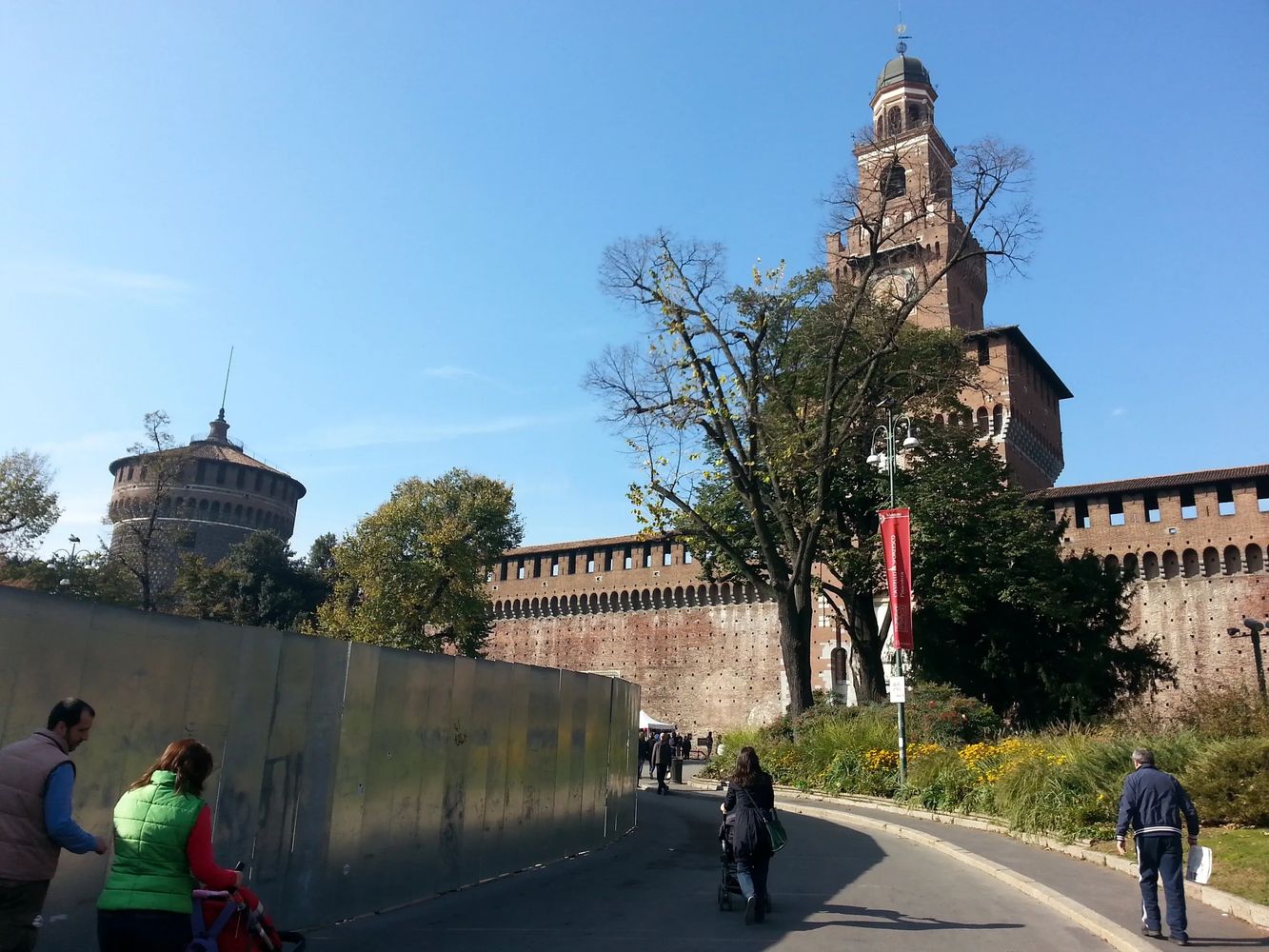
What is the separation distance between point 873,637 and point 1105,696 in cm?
679

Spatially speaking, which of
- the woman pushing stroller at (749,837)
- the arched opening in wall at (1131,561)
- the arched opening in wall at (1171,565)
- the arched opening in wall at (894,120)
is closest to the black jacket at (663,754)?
the woman pushing stroller at (749,837)

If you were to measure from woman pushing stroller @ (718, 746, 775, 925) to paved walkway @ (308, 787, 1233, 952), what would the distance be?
214mm

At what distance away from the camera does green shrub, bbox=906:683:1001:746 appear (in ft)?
64.5

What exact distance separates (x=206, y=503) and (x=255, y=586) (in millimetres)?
13890

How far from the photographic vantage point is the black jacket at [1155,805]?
7.15 metres

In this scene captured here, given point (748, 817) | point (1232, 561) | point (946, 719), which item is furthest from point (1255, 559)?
point (748, 817)

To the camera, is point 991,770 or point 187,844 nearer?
point 187,844

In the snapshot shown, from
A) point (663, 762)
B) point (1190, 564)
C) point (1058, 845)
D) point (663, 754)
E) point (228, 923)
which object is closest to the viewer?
point (228, 923)

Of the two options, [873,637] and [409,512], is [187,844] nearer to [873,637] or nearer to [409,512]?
[873,637]

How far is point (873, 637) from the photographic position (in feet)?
94.7

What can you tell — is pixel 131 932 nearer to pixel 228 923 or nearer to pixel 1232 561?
pixel 228 923

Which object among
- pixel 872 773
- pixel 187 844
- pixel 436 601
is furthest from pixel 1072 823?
pixel 436 601

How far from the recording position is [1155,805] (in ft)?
23.7

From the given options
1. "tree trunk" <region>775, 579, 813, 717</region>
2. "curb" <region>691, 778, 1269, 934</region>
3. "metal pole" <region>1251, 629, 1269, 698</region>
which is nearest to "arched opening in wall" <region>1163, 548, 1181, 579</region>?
"metal pole" <region>1251, 629, 1269, 698</region>
